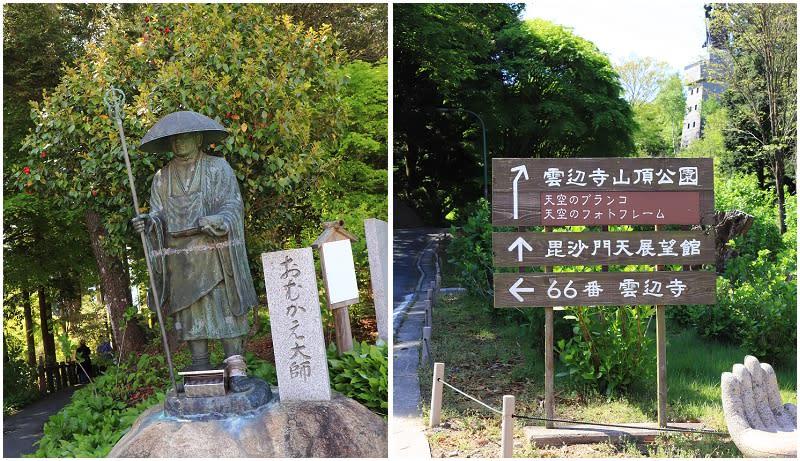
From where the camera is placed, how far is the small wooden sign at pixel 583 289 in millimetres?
6258

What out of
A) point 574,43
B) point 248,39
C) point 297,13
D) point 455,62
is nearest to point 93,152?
point 248,39

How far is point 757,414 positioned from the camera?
5895mm

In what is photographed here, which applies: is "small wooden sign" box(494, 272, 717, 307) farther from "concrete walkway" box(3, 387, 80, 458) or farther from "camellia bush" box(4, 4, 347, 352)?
"concrete walkway" box(3, 387, 80, 458)

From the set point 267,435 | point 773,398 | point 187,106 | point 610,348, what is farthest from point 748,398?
point 187,106

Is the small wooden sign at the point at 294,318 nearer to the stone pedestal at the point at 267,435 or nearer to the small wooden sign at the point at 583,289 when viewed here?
the stone pedestal at the point at 267,435

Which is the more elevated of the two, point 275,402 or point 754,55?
point 754,55

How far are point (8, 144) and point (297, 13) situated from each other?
5.07m

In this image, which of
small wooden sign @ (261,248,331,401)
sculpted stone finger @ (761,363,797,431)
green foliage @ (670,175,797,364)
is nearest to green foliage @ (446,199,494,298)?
green foliage @ (670,175,797,364)

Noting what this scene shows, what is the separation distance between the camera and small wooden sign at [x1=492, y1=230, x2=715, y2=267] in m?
6.21

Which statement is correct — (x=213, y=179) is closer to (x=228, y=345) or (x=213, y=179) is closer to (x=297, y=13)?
(x=228, y=345)

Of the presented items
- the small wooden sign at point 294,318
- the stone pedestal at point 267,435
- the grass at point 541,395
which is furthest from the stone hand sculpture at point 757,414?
the small wooden sign at point 294,318

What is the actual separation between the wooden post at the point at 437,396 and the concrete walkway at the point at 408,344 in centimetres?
15

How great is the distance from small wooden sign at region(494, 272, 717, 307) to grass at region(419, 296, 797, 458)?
1.20 metres

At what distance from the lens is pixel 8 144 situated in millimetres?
10750
